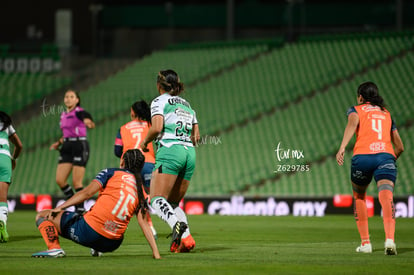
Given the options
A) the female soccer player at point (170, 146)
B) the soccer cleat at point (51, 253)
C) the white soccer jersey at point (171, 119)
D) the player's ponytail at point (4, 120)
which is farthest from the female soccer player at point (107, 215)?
the player's ponytail at point (4, 120)

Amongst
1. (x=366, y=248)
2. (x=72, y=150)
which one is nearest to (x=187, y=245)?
(x=366, y=248)

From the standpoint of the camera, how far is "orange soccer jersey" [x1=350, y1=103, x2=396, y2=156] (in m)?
10.0

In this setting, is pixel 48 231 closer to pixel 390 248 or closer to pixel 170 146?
pixel 170 146

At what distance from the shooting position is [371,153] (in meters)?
10.0

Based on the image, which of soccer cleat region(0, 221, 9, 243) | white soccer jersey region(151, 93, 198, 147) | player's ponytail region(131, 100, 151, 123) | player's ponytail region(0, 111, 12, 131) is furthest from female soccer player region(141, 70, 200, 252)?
player's ponytail region(0, 111, 12, 131)

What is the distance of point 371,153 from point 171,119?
2.54 meters

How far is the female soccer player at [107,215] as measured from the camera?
8.96m

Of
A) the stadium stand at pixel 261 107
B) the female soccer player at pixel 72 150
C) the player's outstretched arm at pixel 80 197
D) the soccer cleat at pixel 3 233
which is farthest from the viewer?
the stadium stand at pixel 261 107

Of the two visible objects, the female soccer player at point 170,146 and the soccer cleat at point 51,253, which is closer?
the soccer cleat at point 51,253

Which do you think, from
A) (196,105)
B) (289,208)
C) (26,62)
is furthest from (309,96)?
(26,62)

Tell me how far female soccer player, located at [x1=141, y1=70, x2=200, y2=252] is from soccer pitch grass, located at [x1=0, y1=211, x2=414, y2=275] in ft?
2.03

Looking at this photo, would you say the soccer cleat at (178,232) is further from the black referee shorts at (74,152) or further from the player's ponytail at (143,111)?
the black referee shorts at (74,152)

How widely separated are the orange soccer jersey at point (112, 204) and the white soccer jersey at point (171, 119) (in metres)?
1.15

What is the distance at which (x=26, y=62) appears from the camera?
3709 cm
